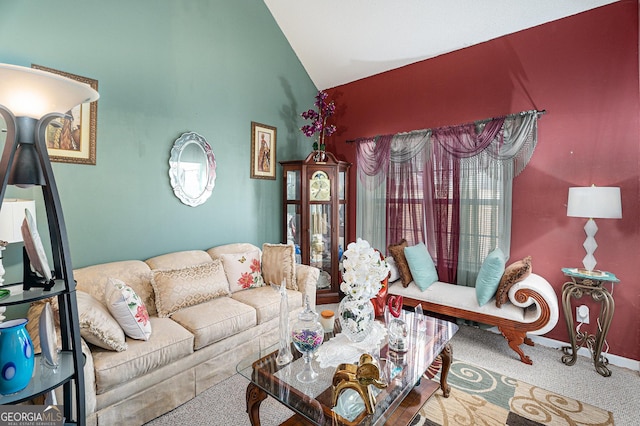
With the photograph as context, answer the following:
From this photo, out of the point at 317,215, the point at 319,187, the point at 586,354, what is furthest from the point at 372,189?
the point at 586,354

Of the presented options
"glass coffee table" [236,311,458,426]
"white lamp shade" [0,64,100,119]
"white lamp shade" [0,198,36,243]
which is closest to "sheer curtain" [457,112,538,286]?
"glass coffee table" [236,311,458,426]

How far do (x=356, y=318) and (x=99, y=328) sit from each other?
1500 mm

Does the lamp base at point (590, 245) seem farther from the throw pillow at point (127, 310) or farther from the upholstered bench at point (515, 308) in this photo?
the throw pillow at point (127, 310)

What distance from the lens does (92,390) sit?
1628mm

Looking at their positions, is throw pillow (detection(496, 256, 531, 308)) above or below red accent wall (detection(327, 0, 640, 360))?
below

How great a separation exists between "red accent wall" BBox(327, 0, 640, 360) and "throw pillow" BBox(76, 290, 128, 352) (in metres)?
3.45

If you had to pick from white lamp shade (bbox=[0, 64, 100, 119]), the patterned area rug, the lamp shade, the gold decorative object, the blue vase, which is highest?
white lamp shade (bbox=[0, 64, 100, 119])

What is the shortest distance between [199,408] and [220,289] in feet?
3.13

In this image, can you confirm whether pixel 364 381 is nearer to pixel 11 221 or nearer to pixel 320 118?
pixel 11 221

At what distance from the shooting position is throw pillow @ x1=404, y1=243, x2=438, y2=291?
127 inches

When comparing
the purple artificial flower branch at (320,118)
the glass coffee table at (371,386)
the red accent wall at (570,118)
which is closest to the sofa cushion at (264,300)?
the glass coffee table at (371,386)

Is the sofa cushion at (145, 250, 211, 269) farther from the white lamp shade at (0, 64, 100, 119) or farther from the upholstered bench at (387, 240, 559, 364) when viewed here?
the upholstered bench at (387, 240, 559, 364)

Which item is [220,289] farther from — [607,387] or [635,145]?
[635,145]

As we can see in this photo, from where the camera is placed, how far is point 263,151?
3.82 m
